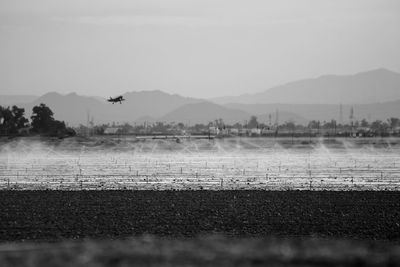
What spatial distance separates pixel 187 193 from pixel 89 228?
17.9 m

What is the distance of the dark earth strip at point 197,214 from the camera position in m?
26.5

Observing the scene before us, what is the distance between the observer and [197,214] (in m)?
32.7

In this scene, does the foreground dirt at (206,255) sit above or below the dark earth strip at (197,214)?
above

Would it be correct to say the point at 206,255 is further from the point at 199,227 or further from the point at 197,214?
the point at 197,214

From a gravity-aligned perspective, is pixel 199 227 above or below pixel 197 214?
above

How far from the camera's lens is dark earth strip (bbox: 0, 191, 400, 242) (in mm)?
26453

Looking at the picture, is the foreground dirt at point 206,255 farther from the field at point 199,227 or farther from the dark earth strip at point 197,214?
the dark earth strip at point 197,214

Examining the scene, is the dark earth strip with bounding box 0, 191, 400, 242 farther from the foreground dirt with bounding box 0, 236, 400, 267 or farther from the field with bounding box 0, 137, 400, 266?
the foreground dirt with bounding box 0, 236, 400, 267

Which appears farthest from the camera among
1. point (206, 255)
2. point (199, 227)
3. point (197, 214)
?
point (197, 214)

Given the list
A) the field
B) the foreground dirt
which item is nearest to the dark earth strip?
the field

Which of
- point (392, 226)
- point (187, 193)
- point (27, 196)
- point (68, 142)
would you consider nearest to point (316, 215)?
point (392, 226)

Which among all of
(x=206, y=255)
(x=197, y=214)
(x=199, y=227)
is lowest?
(x=197, y=214)

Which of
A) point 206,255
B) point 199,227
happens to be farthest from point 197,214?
point 206,255

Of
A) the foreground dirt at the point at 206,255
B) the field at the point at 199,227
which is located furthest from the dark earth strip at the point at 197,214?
the foreground dirt at the point at 206,255
